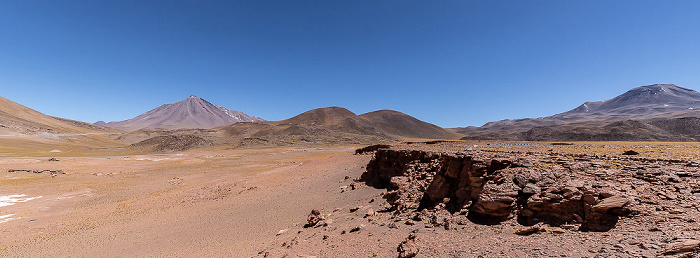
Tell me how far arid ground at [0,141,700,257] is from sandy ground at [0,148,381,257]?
0.31 ft

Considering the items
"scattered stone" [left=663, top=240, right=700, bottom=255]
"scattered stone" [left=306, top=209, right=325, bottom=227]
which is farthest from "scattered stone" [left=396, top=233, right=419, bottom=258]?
"scattered stone" [left=306, top=209, right=325, bottom=227]

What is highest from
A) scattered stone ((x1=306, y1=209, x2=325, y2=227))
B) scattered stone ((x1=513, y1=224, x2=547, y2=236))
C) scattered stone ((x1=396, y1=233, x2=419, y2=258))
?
scattered stone ((x1=513, y1=224, x2=547, y2=236))

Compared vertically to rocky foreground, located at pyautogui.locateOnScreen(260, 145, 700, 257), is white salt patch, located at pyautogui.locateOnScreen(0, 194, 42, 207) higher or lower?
lower

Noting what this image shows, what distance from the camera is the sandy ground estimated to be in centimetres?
1220

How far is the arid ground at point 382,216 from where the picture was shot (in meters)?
5.95

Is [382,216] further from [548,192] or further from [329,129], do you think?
[329,129]

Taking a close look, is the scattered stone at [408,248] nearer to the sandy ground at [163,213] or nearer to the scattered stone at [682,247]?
the scattered stone at [682,247]

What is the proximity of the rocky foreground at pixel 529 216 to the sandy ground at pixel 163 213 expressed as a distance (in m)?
3.16

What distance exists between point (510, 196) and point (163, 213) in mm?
20062

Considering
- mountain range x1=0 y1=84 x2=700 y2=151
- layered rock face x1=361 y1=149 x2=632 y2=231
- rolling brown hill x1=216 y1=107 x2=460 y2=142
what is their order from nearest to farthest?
layered rock face x1=361 y1=149 x2=632 y2=231 < mountain range x1=0 y1=84 x2=700 y2=151 < rolling brown hill x1=216 y1=107 x2=460 y2=142

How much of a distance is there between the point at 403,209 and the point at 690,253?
8.42 metres

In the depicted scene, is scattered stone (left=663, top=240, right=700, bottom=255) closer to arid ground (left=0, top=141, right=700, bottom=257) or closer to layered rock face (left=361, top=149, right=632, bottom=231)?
arid ground (left=0, top=141, right=700, bottom=257)

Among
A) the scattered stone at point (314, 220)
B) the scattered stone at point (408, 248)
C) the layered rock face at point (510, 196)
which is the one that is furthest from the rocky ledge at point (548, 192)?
the scattered stone at point (314, 220)

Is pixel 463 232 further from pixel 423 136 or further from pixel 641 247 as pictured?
pixel 423 136
